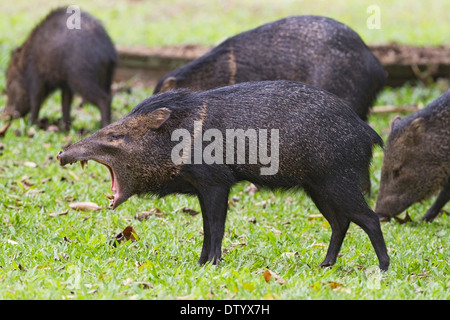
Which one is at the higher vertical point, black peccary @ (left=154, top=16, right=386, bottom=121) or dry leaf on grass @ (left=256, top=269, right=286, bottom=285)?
black peccary @ (left=154, top=16, right=386, bottom=121)

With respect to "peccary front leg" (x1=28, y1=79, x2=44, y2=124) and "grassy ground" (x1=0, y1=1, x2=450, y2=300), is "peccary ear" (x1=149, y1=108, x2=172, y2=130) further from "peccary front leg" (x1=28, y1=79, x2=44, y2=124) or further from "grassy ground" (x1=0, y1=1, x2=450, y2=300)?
"peccary front leg" (x1=28, y1=79, x2=44, y2=124)

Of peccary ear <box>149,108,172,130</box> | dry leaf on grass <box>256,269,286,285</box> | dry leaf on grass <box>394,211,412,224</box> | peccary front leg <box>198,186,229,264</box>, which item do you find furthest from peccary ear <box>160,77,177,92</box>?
dry leaf on grass <box>256,269,286,285</box>

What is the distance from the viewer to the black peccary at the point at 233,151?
196 inches

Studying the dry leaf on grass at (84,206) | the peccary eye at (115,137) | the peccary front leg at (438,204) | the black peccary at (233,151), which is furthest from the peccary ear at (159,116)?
the peccary front leg at (438,204)

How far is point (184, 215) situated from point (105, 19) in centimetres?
941

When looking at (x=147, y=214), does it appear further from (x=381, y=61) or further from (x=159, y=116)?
(x=381, y=61)

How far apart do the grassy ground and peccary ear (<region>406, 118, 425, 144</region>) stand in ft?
2.46

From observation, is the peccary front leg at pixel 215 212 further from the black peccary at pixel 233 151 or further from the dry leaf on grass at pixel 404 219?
the dry leaf on grass at pixel 404 219

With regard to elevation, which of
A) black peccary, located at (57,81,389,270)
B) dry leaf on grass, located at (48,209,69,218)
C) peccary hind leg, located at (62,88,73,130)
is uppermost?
black peccary, located at (57,81,389,270)

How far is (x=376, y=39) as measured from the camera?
1291 centimetres

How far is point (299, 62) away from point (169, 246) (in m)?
2.67

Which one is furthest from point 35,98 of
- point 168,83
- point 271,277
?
point 271,277

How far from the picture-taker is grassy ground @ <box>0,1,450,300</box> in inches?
175

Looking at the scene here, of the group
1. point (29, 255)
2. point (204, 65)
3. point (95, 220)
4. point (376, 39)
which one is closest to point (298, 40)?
point (204, 65)
